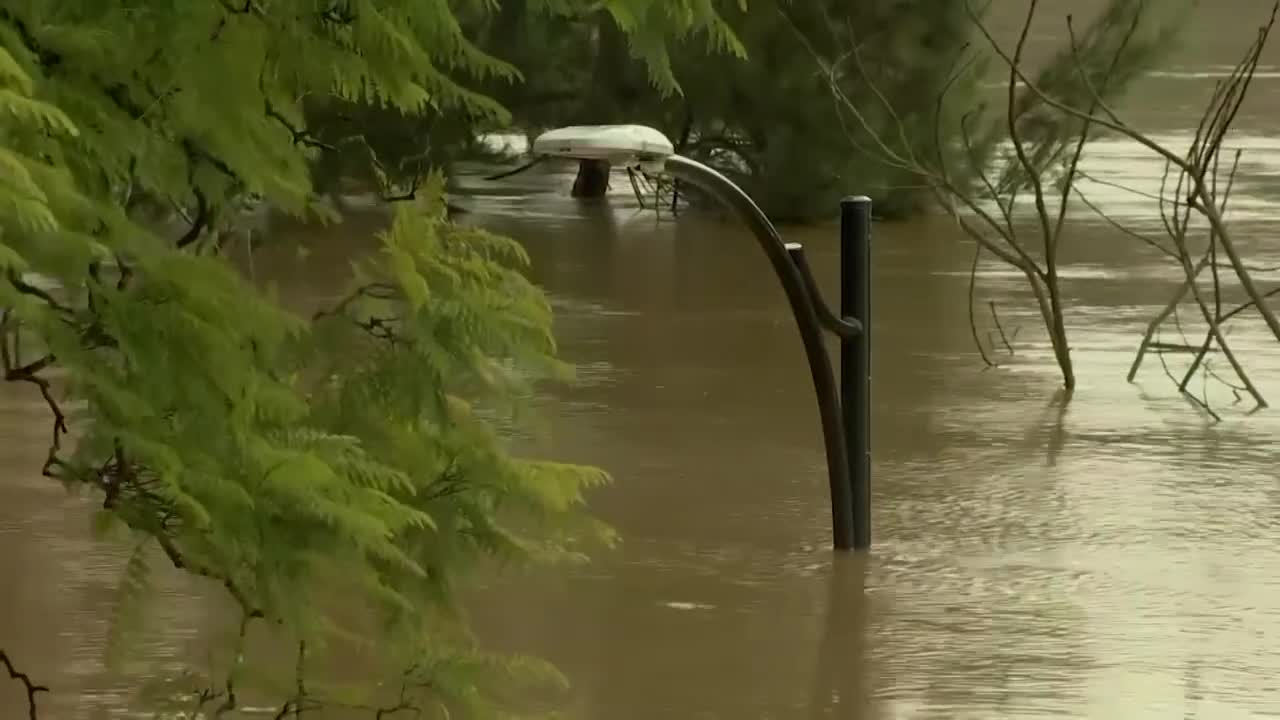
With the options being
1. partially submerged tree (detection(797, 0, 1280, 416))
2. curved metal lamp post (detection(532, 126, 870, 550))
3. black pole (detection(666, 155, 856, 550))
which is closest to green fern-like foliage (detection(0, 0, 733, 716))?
curved metal lamp post (detection(532, 126, 870, 550))

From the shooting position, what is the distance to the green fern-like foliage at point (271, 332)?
3236 millimetres

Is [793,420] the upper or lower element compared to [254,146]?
lower

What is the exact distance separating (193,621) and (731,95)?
990 centimetres

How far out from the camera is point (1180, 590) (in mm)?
6391

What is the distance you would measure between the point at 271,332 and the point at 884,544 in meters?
3.70

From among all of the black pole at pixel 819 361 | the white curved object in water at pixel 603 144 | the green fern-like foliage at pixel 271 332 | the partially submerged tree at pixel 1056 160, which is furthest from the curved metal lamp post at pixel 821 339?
the partially submerged tree at pixel 1056 160

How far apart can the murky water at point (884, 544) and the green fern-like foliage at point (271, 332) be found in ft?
4.57

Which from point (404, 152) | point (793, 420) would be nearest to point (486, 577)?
point (793, 420)

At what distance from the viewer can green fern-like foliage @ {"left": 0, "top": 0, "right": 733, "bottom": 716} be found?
10.6 feet

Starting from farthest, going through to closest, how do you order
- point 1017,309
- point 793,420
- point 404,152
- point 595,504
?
1. point 404,152
2. point 1017,309
3. point 793,420
4. point 595,504

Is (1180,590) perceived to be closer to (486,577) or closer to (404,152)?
(486,577)

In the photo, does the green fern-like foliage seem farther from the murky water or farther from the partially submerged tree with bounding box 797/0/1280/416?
the partially submerged tree with bounding box 797/0/1280/416

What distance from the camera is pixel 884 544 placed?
689 centimetres

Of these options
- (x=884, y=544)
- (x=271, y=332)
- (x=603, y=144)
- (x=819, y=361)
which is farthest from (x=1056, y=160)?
(x=271, y=332)
